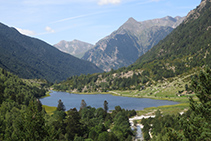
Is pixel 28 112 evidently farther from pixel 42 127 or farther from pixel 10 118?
pixel 10 118

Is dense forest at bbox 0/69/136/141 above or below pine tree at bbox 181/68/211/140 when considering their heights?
below

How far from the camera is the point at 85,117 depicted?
4734 inches

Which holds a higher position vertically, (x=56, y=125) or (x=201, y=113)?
(x=201, y=113)

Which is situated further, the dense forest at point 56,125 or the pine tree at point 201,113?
the dense forest at point 56,125

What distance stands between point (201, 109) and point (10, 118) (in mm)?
74113

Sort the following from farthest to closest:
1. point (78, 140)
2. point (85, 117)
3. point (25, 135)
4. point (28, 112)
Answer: point (85, 117) < point (78, 140) < point (28, 112) < point (25, 135)

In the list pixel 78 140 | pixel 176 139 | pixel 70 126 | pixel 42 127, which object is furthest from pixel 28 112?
pixel 70 126

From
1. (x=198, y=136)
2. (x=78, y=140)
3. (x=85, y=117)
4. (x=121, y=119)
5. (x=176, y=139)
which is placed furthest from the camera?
(x=85, y=117)

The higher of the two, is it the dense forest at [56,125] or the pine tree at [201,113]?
the pine tree at [201,113]

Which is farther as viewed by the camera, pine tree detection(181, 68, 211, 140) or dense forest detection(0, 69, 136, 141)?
dense forest detection(0, 69, 136, 141)

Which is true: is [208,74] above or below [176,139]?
above

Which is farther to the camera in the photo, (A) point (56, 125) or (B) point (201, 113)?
(A) point (56, 125)

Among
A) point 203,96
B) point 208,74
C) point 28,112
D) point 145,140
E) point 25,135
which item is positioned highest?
point 208,74

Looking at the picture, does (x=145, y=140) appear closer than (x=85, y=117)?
Yes
